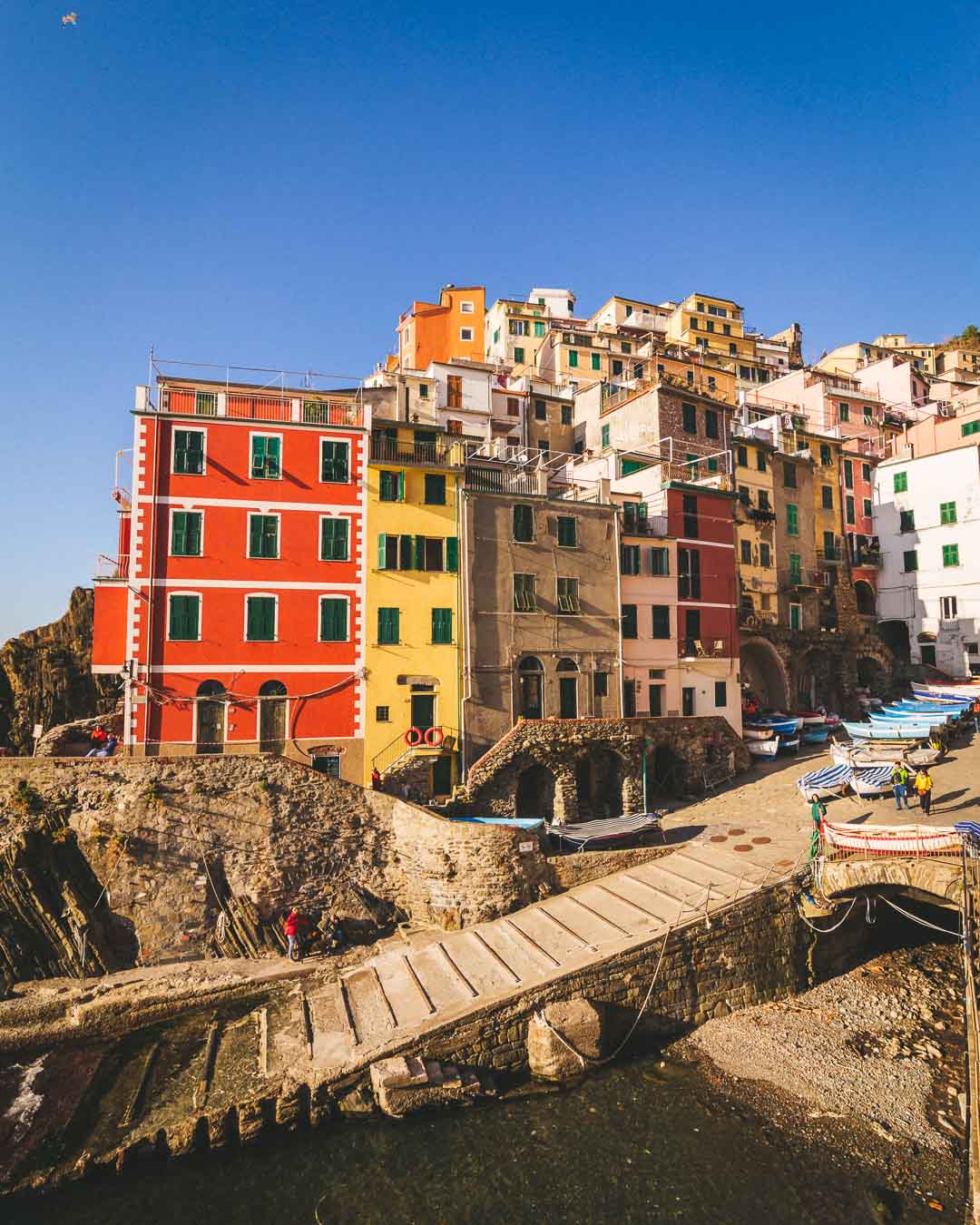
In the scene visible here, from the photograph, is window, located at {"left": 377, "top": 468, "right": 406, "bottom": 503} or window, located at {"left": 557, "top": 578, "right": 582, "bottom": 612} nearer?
window, located at {"left": 377, "top": 468, "right": 406, "bottom": 503}

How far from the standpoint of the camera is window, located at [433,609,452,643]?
3291cm

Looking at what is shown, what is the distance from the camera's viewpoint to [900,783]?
28000 millimetres

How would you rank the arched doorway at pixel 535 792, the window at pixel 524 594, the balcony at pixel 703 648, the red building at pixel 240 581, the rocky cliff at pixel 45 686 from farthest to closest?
the rocky cliff at pixel 45 686, the balcony at pixel 703 648, the arched doorway at pixel 535 792, the window at pixel 524 594, the red building at pixel 240 581

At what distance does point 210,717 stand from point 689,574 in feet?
→ 88.5

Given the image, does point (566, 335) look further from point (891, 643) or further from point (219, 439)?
point (219, 439)

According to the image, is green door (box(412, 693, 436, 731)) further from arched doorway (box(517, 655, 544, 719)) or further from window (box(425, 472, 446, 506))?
window (box(425, 472, 446, 506))

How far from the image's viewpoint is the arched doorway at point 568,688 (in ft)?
115

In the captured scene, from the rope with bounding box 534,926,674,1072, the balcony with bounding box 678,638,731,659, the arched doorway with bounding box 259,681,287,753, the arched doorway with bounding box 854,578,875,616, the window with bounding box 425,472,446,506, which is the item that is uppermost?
the window with bounding box 425,472,446,506

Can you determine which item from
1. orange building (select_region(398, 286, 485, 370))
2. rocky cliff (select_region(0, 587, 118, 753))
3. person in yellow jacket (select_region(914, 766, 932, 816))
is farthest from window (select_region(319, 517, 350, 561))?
orange building (select_region(398, 286, 485, 370))

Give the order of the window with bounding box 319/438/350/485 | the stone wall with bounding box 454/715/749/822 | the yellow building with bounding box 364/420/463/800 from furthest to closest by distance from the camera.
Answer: the stone wall with bounding box 454/715/749/822 → the window with bounding box 319/438/350/485 → the yellow building with bounding box 364/420/463/800

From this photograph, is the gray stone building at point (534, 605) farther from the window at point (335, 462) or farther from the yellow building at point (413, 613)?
the window at point (335, 462)

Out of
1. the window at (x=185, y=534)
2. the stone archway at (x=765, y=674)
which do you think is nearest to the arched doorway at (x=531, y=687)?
the window at (x=185, y=534)

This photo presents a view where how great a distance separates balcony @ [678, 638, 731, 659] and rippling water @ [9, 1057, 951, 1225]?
79.1 feet

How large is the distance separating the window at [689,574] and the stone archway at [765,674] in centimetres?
854
